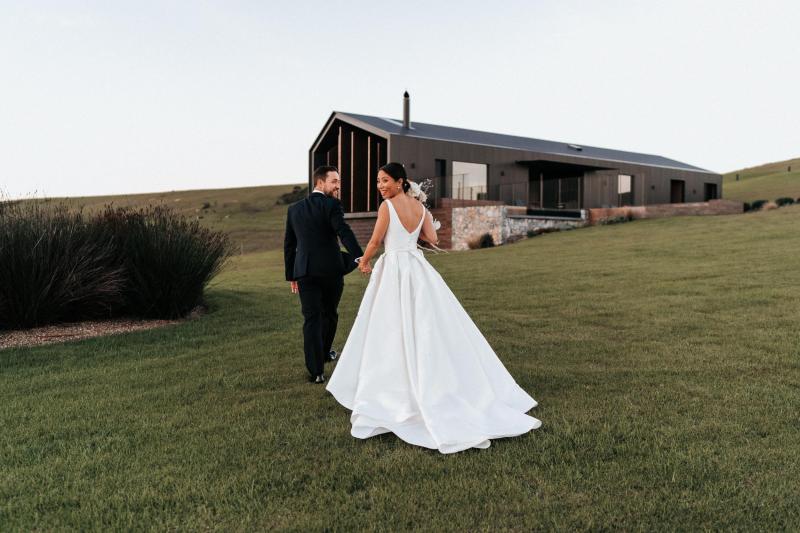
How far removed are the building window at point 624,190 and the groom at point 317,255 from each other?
2972cm

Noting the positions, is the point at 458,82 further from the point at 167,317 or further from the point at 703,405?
the point at 703,405

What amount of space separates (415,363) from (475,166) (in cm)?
2440

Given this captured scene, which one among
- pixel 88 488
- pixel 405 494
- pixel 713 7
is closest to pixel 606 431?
pixel 405 494

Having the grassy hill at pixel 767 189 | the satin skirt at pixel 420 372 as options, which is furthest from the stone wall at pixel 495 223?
the grassy hill at pixel 767 189

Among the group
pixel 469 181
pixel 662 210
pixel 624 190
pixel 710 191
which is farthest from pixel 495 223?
pixel 710 191

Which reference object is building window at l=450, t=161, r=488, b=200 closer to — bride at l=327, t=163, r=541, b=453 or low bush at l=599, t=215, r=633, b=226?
low bush at l=599, t=215, r=633, b=226

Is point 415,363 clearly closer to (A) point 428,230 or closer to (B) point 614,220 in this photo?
(A) point 428,230

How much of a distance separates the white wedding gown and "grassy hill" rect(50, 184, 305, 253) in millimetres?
24820

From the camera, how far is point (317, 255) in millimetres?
5363

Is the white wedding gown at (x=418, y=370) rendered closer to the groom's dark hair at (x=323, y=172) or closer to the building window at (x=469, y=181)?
the groom's dark hair at (x=323, y=172)

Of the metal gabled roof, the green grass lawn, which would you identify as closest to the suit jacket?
the green grass lawn

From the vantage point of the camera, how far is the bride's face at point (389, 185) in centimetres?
449

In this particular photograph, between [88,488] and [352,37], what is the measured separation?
17.9 m

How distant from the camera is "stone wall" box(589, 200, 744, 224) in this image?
2725cm
